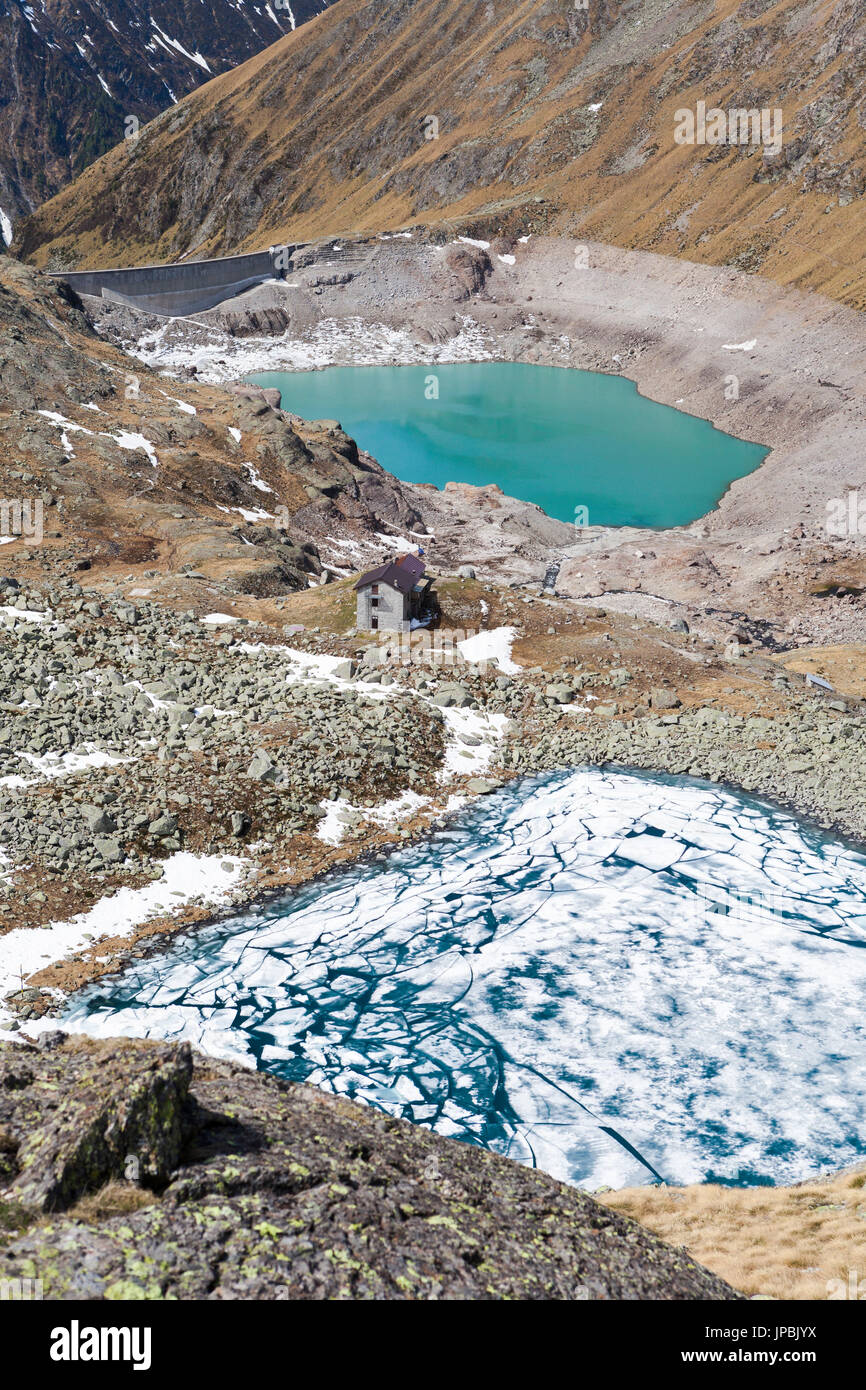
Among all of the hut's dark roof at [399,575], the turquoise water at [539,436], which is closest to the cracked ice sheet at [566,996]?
the hut's dark roof at [399,575]

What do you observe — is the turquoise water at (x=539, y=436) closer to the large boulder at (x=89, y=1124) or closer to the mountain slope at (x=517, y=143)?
the mountain slope at (x=517, y=143)

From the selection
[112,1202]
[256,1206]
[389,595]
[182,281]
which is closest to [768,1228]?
[256,1206]

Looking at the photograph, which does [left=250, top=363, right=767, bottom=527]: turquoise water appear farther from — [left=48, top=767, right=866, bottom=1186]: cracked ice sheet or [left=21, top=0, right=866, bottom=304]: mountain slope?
[left=48, top=767, right=866, bottom=1186]: cracked ice sheet

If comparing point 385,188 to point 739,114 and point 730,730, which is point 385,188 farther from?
point 730,730

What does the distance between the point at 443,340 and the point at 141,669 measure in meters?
89.5

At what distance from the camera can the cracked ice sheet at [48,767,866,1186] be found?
17.1m

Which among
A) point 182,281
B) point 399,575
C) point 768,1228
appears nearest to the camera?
point 768,1228

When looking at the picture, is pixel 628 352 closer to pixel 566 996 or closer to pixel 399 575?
pixel 399 575

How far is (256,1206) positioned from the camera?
9281 mm

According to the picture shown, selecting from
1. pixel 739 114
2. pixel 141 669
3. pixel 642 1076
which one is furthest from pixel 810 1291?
pixel 739 114

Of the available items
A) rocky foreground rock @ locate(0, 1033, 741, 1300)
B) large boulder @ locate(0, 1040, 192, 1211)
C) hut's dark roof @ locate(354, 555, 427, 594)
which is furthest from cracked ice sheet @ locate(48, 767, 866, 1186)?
hut's dark roof @ locate(354, 555, 427, 594)

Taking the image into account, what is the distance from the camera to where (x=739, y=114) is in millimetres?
104062

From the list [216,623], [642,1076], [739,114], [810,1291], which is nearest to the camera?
[810,1291]

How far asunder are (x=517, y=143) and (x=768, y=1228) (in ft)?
464
